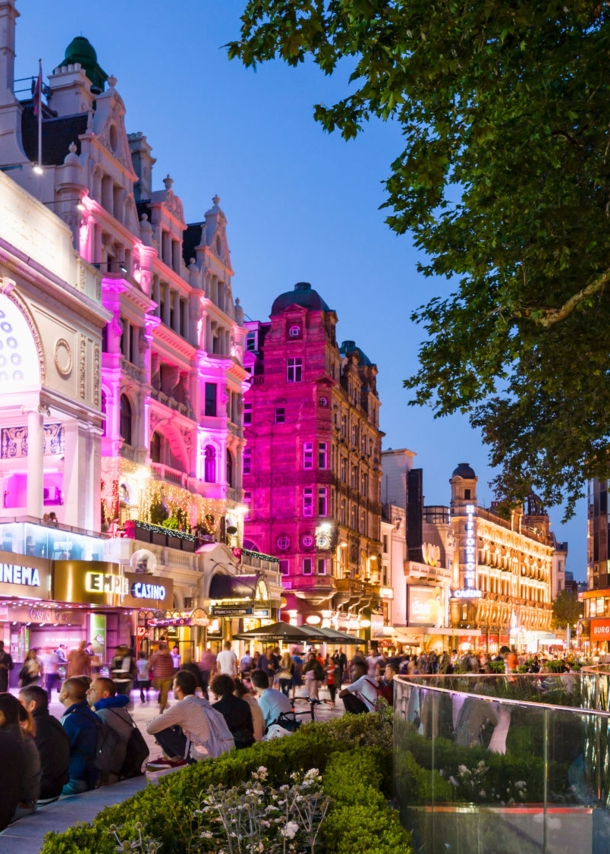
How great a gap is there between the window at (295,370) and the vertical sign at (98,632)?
33644mm

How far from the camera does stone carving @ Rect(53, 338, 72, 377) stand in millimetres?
39344

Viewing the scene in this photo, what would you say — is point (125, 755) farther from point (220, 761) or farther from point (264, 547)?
point (264, 547)

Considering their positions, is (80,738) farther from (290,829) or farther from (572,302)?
(572,302)

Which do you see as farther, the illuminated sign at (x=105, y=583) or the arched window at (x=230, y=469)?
the arched window at (x=230, y=469)

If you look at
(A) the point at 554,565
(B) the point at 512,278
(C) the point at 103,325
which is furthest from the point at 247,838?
(A) the point at 554,565

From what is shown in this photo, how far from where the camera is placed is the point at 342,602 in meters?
72.9

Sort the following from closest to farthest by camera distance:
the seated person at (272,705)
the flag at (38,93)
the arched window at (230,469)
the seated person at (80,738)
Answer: the seated person at (80,738), the seated person at (272,705), the flag at (38,93), the arched window at (230,469)

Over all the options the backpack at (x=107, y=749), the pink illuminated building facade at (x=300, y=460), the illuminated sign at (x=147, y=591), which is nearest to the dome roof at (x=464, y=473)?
the pink illuminated building facade at (x=300, y=460)

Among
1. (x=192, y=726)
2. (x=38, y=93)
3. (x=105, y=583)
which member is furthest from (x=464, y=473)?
(x=192, y=726)

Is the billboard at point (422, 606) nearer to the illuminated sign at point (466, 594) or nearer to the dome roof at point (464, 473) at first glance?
the illuminated sign at point (466, 594)

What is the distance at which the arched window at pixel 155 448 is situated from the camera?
51719mm

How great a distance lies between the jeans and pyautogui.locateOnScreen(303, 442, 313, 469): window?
60.3 metres

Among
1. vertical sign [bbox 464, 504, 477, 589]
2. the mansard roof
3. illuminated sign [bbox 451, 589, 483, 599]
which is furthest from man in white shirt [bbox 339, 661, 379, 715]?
vertical sign [bbox 464, 504, 477, 589]

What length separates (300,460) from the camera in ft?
236
